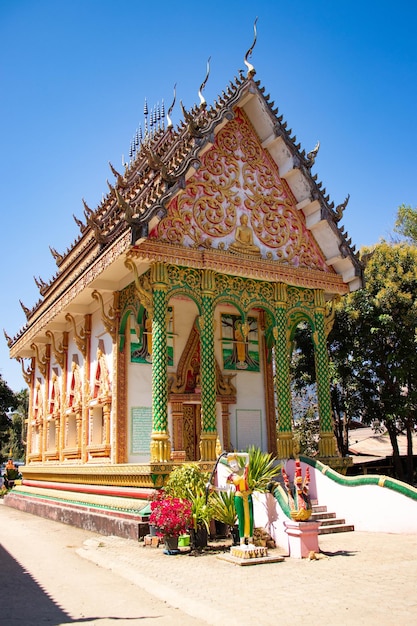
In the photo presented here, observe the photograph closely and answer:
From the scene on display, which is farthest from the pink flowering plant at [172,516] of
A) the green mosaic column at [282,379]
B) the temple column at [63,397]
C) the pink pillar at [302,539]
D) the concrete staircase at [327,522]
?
the temple column at [63,397]

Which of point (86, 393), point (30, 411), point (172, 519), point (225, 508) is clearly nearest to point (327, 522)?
point (225, 508)

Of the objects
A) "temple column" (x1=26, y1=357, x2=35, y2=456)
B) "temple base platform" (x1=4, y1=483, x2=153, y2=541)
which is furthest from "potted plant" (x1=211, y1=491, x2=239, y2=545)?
"temple column" (x1=26, y1=357, x2=35, y2=456)

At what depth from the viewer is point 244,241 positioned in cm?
1142

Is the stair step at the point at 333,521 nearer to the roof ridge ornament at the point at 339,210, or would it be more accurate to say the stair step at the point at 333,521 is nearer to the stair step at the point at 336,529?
the stair step at the point at 336,529

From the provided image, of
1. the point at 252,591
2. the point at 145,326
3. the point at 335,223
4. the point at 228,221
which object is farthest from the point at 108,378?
the point at 252,591

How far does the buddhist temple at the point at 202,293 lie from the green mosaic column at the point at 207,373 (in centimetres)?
2

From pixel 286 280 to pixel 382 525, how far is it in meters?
4.82

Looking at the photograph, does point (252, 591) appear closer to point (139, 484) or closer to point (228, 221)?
point (139, 484)

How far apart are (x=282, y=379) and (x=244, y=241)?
2.73m

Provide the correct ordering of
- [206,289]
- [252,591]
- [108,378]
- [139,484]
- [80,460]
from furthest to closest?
[80,460] → [108,378] → [206,289] → [139,484] → [252,591]

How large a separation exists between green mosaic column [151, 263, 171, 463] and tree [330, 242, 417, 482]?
7.47 m

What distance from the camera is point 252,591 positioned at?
18.3ft

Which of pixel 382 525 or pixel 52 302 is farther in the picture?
pixel 52 302

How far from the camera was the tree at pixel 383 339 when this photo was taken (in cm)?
1555
